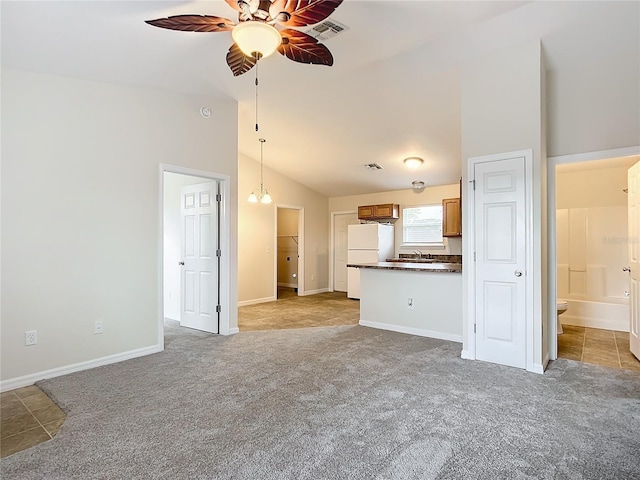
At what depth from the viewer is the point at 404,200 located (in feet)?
25.0

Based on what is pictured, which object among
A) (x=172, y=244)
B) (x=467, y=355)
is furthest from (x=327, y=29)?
(x=172, y=244)

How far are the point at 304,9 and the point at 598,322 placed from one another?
5580 millimetres

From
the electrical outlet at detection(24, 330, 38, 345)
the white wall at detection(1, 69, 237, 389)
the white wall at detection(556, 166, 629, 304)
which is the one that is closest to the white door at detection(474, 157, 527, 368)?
the white wall at detection(556, 166, 629, 304)

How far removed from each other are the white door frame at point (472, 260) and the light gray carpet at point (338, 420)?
24 cm

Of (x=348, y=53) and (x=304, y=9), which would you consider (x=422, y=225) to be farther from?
(x=304, y=9)

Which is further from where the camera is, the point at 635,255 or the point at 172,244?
the point at 172,244

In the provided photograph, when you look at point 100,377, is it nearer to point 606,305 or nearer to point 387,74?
point 387,74

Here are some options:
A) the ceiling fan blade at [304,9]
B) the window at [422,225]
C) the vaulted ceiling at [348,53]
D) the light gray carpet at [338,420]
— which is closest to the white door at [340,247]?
the window at [422,225]

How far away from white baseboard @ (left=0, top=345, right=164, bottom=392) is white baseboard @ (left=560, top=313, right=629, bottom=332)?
5572mm

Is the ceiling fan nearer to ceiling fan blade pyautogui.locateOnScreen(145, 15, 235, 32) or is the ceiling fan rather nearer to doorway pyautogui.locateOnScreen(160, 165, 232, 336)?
ceiling fan blade pyautogui.locateOnScreen(145, 15, 235, 32)

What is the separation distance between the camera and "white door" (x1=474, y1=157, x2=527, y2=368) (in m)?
3.34

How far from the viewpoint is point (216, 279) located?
464 centimetres

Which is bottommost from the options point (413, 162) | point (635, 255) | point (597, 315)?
point (597, 315)

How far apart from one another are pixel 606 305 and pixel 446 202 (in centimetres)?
285
